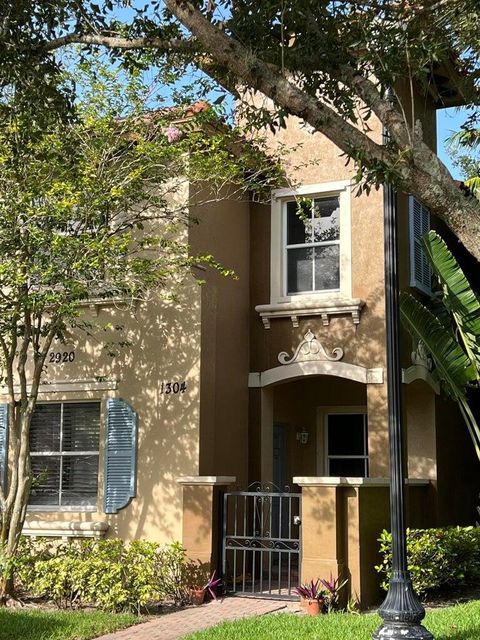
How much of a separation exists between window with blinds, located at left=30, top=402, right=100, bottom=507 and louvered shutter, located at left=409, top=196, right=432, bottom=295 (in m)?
5.71

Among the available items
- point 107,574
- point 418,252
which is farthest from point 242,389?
point 107,574

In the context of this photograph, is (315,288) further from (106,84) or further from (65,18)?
(65,18)

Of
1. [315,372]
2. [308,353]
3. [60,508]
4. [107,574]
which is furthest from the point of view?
[308,353]

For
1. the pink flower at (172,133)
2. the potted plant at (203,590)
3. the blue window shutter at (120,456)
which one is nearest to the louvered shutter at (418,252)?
the pink flower at (172,133)

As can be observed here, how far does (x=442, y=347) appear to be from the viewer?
11.3 meters

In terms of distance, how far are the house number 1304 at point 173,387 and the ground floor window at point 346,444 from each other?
15.5ft

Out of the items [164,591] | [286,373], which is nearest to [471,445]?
[286,373]

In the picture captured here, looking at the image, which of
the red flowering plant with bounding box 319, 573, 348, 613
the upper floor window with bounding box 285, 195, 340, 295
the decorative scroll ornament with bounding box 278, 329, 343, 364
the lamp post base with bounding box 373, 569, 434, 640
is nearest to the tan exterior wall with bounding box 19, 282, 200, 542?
the decorative scroll ornament with bounding box 278, 329, 343, 364

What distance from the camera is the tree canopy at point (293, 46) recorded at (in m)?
6.83

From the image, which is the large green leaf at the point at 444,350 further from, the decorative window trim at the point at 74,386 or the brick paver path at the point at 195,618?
the decorative window trim at the point at 74,386

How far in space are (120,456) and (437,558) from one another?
485 centimetres

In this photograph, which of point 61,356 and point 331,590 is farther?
point 61,356

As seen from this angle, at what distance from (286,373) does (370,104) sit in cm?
776

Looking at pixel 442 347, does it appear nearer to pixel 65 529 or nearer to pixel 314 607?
pixel 314 607
